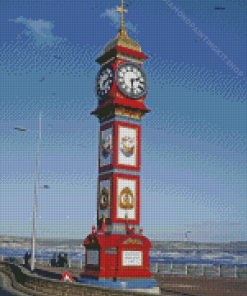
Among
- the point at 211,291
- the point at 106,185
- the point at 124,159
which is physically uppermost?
the point at 124,159

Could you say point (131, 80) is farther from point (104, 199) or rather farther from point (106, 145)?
point (104, 199)

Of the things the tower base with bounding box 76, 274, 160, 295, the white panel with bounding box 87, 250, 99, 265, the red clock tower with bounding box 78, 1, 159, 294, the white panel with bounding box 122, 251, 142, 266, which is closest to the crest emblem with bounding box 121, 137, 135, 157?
the red clock tower with bounding box 78, 1, 159, 294

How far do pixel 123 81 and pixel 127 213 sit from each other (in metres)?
10.1

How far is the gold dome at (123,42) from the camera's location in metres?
31.8

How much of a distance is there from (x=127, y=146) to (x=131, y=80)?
17.4ft

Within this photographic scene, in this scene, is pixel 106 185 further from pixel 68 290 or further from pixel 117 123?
pixel 68 290

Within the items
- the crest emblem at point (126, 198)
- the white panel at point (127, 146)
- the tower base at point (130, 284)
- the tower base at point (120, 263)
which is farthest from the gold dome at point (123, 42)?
the tower base at point (130, 284)

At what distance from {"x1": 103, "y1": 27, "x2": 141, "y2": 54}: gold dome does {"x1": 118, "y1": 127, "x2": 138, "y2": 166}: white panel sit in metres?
6.79

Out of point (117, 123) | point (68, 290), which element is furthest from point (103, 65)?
point (68, 290)

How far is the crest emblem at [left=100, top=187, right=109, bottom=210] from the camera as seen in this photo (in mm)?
29797

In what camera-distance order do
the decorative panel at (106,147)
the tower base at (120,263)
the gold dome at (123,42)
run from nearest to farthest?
the tower base at (120,263), the decorative panel at (106,147), the gold dome at (123,42)

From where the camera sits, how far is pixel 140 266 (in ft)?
94.5

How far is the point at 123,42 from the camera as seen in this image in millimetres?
31891

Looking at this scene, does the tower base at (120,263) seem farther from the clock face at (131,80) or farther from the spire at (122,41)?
the spire at (122,41)
